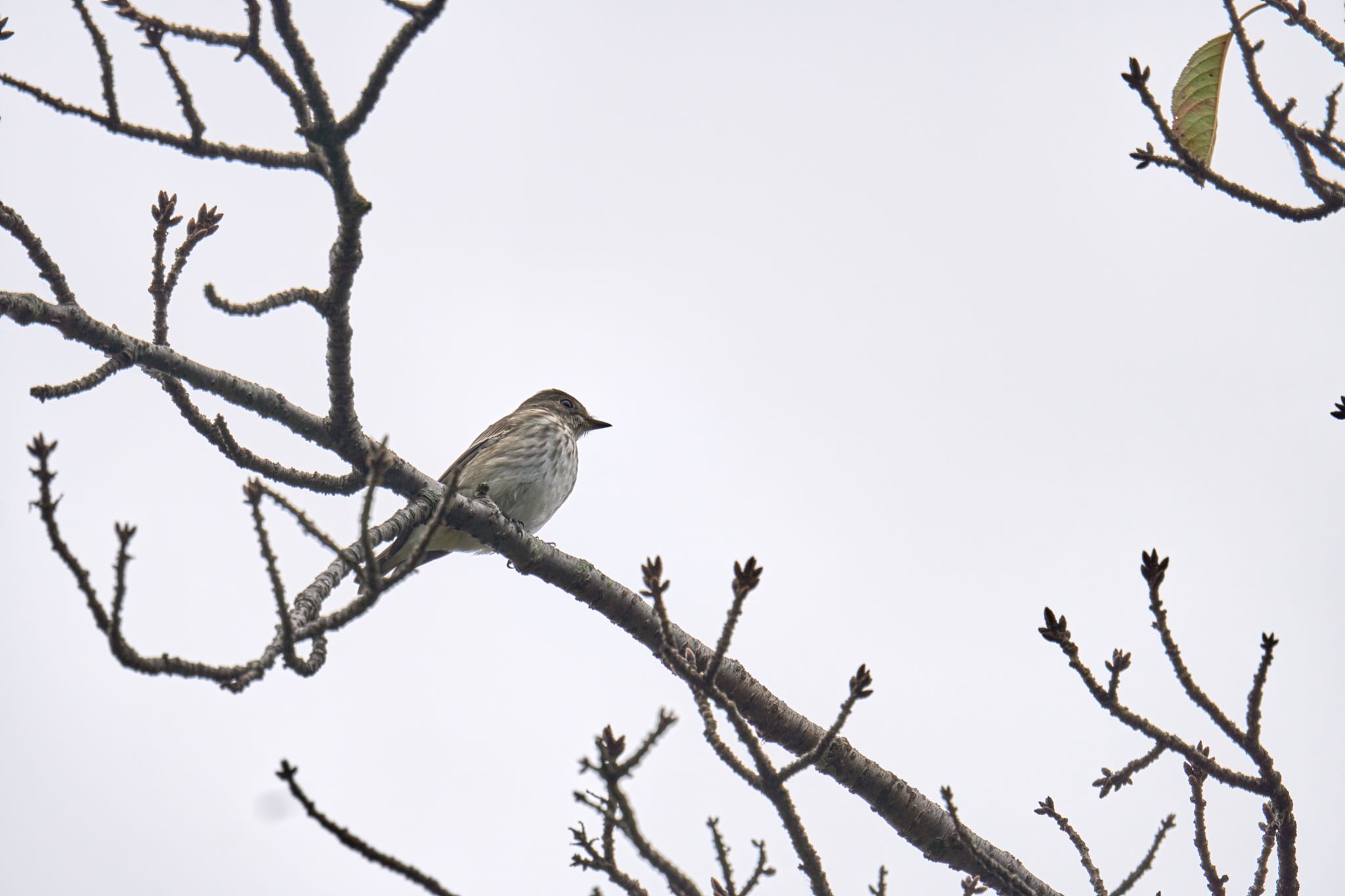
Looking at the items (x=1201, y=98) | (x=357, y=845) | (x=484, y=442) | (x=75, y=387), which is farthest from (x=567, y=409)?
(x=357, y=845)

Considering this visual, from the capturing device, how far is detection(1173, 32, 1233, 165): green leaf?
4203 millimetres

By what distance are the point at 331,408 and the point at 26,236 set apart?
133 cm

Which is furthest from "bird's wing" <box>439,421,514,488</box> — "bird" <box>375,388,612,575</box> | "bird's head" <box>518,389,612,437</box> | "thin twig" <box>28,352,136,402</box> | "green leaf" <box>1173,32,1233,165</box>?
"green leaf" <box>1173,32,1233,165</box>

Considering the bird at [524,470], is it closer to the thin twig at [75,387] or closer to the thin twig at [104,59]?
the thin twig at [75,387]

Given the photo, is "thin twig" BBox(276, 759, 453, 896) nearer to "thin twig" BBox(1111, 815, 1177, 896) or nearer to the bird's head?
"thin twig" BBox(1111, 815, 1177, 896)

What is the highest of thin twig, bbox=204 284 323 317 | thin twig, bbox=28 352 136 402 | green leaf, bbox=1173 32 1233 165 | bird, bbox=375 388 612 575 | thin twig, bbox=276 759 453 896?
green leaf, bbox=1173 32 1233 165

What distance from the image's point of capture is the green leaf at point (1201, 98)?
165 inches

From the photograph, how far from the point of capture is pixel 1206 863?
170 inches

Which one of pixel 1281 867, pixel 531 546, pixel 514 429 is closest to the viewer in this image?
pixel 1281 867

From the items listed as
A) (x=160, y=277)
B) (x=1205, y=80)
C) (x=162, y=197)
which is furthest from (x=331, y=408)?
(x=1205, y=80)

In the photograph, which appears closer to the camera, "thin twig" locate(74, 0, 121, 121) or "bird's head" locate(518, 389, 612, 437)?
"thin twig" locate(74, 0, 121, 121)

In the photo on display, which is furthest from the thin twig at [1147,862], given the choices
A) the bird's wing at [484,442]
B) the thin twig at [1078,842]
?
the bird's wing at [484,442]

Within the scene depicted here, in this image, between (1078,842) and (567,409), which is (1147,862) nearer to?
(1078,842)

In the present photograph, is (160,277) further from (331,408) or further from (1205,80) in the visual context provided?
(1205,80)
